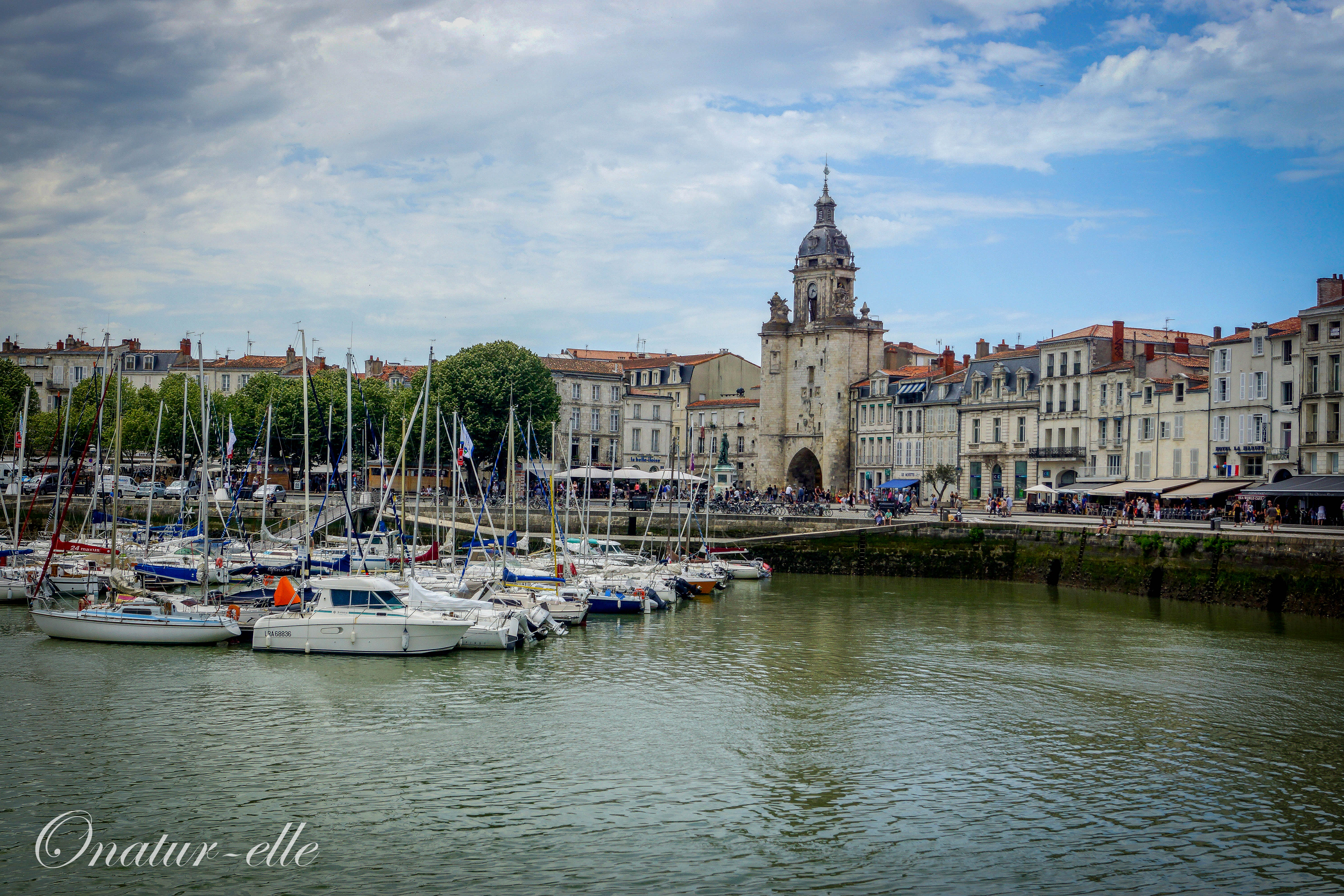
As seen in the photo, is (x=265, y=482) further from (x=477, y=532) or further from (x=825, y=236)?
(x=825, y=236)

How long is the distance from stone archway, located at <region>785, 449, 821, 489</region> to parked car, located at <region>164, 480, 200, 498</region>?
4461 cm

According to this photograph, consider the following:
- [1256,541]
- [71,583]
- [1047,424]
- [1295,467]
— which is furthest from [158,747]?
[1047,424]

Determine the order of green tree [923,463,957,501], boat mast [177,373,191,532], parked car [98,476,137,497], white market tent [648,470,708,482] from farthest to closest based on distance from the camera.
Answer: green tree [923,463,957,501], parked car [98,476,137,497], white market tent [648,470,708,482], boat mast [177,373,191,532]

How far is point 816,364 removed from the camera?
92875mm

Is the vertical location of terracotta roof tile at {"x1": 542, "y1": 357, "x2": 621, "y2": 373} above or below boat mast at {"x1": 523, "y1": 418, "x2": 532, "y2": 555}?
above

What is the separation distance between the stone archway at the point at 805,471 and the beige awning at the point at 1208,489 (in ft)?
124

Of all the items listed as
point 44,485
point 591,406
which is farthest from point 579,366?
point 44,485

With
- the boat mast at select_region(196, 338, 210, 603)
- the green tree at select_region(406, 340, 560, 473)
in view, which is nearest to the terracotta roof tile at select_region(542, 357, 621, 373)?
the green tree at select_region(406, 340, 560, 473)

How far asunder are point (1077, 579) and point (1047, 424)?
75.3 ft

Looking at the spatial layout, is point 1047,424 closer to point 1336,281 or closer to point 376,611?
point 1336,281

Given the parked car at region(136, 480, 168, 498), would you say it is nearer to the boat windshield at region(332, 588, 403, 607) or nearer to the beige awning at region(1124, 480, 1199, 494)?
the boat windshield at region(332, 588, 403, 607)

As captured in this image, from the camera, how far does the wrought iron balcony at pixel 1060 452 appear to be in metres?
71.5

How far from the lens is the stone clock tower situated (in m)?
91.7

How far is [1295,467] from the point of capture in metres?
55.5
